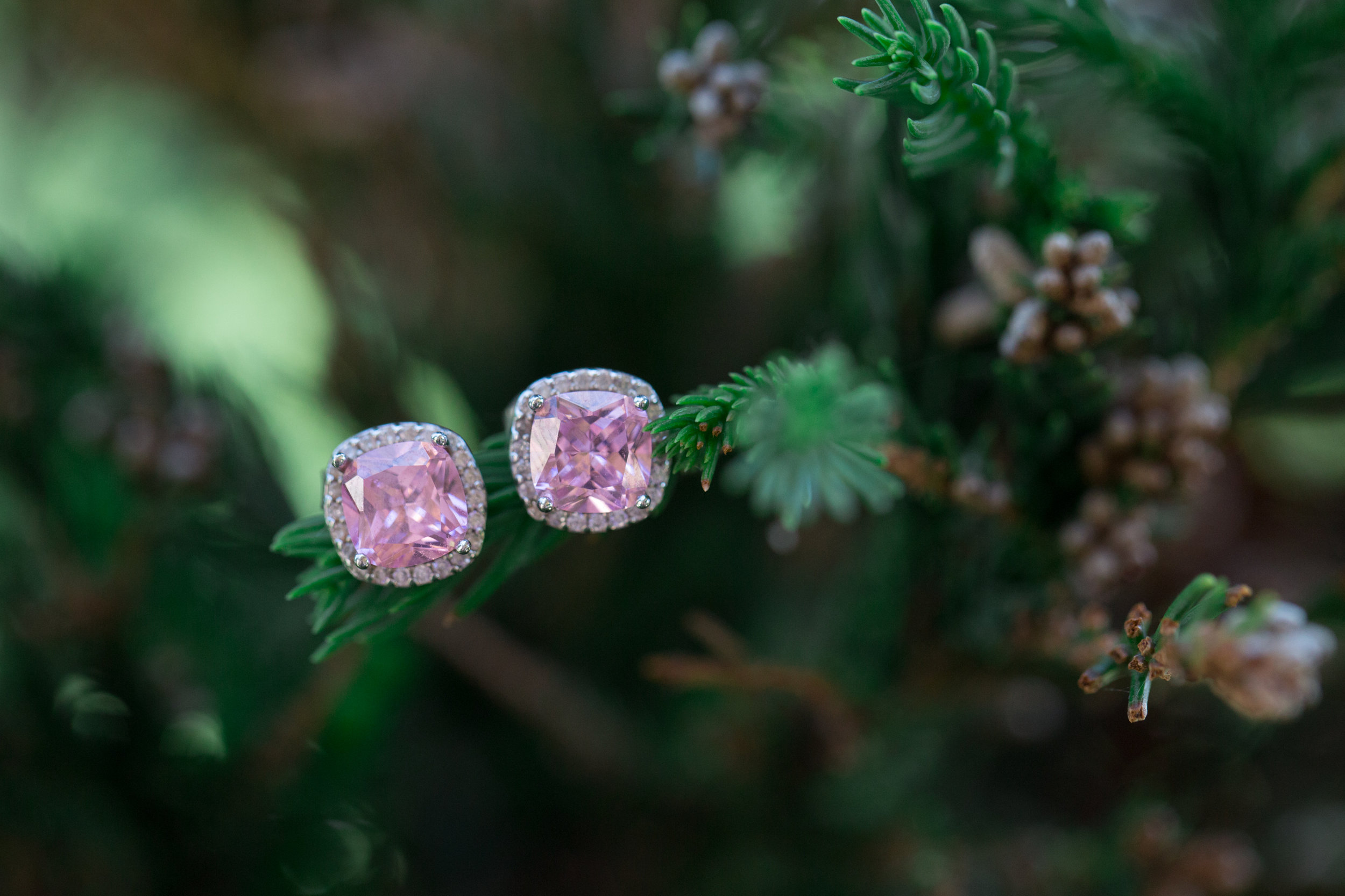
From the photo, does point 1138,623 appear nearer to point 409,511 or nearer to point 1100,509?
point 1100,509

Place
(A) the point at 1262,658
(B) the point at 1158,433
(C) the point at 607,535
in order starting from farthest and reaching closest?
(C) the point at 607,535 → (B) the point at 1158,433 → (A) the point at 1262,658

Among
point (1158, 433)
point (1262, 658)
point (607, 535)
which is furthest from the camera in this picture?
point (607, 535)

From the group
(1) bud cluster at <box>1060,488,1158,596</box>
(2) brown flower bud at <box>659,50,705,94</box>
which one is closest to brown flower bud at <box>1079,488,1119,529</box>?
(1) bud cluster at <box>1060,488,1158,596</box>

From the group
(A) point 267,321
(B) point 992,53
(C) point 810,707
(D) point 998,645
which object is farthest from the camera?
(A) point 267,321

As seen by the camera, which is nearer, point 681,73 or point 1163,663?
point 1163,663

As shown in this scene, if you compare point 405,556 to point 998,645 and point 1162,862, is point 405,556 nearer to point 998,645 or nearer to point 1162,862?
point 998,645

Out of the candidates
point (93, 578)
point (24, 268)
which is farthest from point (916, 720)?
point (24, 268)

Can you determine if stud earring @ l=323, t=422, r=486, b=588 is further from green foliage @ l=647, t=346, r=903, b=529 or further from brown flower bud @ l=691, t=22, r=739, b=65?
brown flower bud @ l=691, t=22, r=739, b=65

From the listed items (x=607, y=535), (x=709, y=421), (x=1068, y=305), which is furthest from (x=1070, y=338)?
(x=607, y=535)

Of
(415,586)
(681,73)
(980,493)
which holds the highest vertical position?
(681,73)
